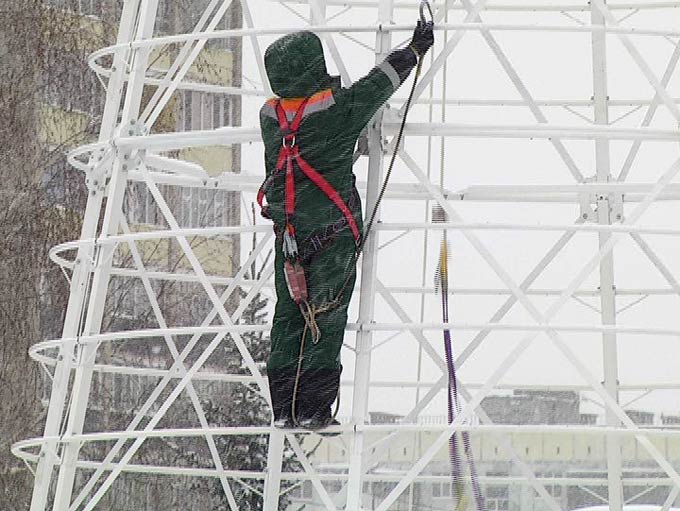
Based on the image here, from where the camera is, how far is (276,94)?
36.2 ft

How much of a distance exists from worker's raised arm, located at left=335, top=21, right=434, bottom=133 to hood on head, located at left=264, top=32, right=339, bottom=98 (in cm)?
17

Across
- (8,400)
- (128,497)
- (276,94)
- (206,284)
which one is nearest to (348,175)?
(276,94)

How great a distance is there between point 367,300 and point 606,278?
548cm

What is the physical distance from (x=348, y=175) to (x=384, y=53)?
2.66 ft

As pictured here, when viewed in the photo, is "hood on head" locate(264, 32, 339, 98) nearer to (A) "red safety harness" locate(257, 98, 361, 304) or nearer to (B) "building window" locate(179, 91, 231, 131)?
(A) "red safety harness" locate(257, 98, 361, 304)

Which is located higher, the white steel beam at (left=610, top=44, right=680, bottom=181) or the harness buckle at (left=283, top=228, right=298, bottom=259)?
the white steel beam at (left=610, top=44, right=680, bottom=181)

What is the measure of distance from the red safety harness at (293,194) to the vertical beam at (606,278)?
5.11 meters

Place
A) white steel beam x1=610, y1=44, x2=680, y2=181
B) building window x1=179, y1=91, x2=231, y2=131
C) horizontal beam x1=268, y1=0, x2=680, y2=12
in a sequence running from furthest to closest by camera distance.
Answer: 1. building window x1=179, y1=91, x2=231, y2=131
2. horizontal beam x1=268, y1=0, x2=680, y2=12
3. white steel beam x1=610, y1=44, x2=680, y2=181

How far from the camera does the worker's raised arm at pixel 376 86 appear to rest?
421 inches

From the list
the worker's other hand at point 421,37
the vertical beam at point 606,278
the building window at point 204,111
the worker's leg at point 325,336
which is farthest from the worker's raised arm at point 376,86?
the building window at point 204,111

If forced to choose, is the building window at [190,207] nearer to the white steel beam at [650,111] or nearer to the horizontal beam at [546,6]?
the horizontal beam at [546,6]

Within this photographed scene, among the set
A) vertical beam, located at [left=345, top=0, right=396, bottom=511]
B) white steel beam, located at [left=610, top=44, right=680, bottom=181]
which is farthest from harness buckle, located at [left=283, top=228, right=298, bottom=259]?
white steel beam, located at [left=610, top=44, right=680, bottom=181]

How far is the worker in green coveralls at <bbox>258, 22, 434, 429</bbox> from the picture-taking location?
1073 cm

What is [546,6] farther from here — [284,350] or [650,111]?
[284,350]
